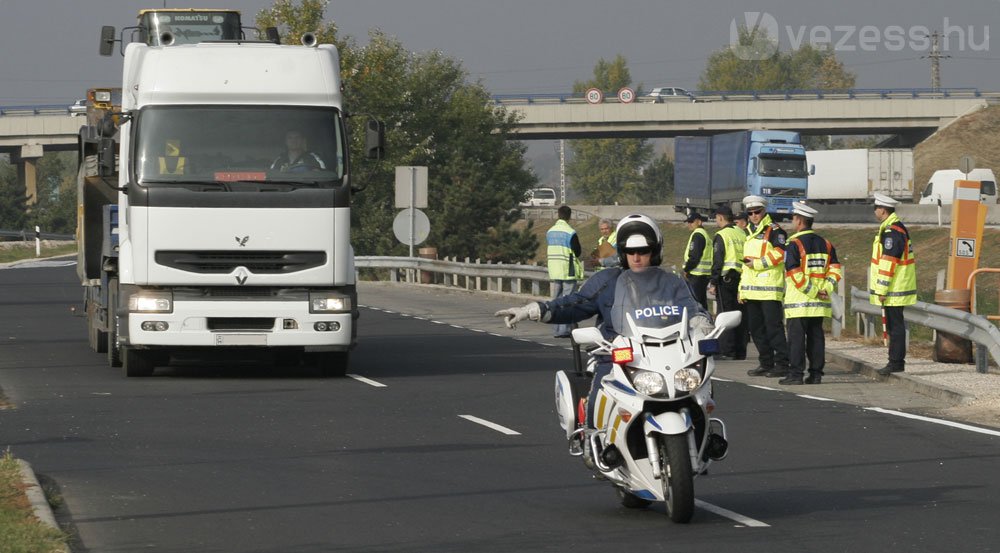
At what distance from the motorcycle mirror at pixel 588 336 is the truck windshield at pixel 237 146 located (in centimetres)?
870

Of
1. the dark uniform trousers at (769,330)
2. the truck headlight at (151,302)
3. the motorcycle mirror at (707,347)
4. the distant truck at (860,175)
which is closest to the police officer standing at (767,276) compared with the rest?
the dark uniform trousers at (769,330)

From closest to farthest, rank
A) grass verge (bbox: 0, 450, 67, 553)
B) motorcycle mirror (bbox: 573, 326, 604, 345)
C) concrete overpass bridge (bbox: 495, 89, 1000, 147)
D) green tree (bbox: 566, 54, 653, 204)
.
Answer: grass verge (bbox: 0, 450, 67, 553)
motorcycle mirror (bbox: 573, 326, 604, 345)
concrete overpass bridge (bbox: 495, 89, 1000, 147)
green tree (bbox: 566, 54, 653, 204)

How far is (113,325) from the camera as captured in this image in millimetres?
18625

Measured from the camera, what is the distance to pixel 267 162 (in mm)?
17188

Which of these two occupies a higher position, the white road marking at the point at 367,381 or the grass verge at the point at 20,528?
the grass verge at the point at 20,528

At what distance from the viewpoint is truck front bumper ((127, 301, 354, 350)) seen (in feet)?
56.0

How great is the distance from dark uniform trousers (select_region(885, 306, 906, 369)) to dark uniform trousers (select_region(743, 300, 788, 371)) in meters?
1.05

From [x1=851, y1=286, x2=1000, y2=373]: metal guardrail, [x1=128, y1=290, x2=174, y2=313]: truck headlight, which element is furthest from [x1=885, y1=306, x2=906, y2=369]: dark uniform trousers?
[x1=128, y1=290, x2=174, y2=313]: truck headlight

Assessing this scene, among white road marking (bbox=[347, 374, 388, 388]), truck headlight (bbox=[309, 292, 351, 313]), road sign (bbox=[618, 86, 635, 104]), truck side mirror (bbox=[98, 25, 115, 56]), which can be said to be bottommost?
white road marking (bbox=[347, 374, 388, 388])

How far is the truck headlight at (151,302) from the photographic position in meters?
17.0

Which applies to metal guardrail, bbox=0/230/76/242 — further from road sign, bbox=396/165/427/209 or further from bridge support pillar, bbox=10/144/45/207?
road sign, bbox=396/165/427/209

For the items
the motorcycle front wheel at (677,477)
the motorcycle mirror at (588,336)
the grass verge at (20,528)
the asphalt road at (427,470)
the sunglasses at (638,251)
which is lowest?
the asphalt road at (427,470)

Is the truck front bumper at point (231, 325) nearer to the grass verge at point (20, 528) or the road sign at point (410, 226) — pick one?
the grass verge at point (20, 528)

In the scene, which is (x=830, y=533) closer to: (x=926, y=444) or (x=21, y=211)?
(x=926, y=444)
